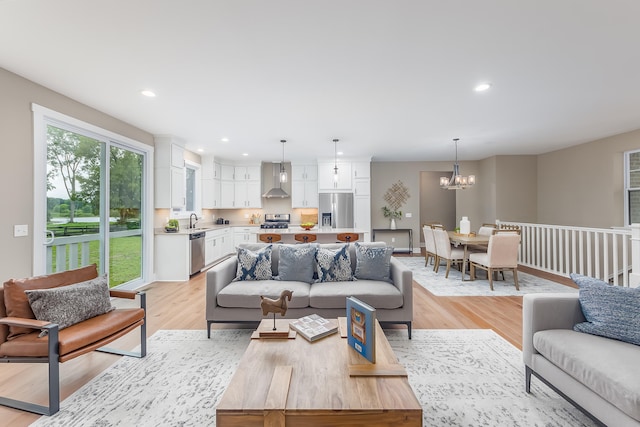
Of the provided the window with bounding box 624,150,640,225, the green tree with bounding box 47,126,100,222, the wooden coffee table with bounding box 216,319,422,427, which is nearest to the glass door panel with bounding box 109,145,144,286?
the green tree with bounding box 47,126,100,222

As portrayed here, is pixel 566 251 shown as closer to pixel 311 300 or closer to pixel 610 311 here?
pixel 610 311

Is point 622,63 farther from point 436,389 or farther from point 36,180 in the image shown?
point 36,180

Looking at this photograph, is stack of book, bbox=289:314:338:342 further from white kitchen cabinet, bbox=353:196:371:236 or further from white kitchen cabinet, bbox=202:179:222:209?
white kitchen cabinet, bbox=202:179:222:209

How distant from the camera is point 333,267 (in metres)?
3.36

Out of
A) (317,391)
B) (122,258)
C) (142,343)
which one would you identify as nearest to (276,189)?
(122,258)

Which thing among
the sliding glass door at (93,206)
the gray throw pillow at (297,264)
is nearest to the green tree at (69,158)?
the sliding glass door at (93,206)

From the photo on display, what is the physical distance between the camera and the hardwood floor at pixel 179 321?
85.0 inches

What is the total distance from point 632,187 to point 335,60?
6356 mm

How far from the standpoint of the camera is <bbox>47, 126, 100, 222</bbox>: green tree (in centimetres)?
346

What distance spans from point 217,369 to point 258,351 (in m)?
0.82

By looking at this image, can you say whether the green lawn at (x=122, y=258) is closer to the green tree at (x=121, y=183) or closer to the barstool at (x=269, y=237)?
the green tree at (x=121, y=183)

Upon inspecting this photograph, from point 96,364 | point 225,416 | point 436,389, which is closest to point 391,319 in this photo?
point 436,389

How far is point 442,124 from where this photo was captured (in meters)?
4.76

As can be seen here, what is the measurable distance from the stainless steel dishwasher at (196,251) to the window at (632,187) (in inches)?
315
